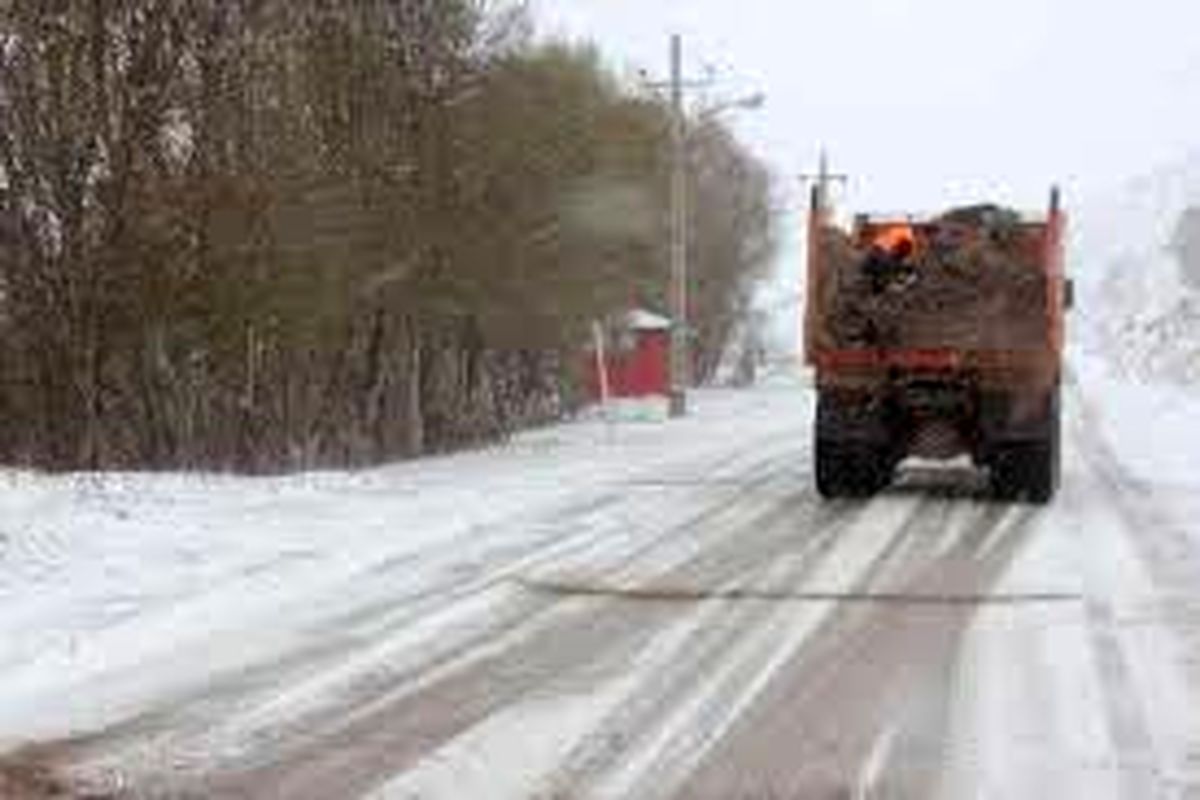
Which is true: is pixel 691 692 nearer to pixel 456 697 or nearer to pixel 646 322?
pixel 456 697

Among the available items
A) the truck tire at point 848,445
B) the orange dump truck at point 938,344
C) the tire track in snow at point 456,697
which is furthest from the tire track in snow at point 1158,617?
the tire track in snow at point 456,697

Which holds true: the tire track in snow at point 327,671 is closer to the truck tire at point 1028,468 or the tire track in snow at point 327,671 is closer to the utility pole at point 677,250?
the truck tire at point 1028,468

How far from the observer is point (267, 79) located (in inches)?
1033

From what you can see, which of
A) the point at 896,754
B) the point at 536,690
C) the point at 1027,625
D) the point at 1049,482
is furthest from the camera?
the point at 1049,482

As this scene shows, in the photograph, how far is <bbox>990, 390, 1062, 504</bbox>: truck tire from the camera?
70.2 ft

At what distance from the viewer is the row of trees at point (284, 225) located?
22234mm

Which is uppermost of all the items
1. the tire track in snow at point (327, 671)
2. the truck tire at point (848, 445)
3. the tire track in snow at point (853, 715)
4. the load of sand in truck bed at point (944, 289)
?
the load of sand in truck bed at point (944, 289)

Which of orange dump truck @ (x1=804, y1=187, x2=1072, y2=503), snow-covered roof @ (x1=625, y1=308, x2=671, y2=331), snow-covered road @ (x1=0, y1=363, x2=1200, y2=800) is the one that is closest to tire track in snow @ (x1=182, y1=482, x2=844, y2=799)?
snow-covered road @ (x1=0, y1=363, x2=1200, y2=800)

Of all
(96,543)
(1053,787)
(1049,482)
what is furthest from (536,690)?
(1049,482)

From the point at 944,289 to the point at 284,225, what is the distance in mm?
6776

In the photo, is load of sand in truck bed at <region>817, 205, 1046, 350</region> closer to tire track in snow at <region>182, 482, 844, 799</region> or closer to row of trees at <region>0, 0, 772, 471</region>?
row of trees at <region>0, 0, 772, 471</region>

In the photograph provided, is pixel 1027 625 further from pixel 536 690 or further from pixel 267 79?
pixel 267 79

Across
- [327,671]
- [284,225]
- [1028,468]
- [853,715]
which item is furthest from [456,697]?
[284,225]

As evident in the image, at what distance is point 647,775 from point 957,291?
531 inches
